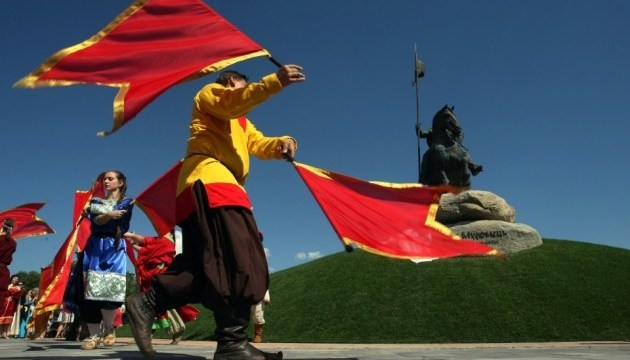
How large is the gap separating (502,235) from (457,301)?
5.15 meters

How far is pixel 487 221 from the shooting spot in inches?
648

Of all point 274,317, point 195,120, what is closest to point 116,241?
point 195,120

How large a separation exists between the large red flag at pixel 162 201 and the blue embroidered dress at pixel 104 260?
1128 millimetres

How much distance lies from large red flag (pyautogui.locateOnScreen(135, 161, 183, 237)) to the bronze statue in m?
14.3

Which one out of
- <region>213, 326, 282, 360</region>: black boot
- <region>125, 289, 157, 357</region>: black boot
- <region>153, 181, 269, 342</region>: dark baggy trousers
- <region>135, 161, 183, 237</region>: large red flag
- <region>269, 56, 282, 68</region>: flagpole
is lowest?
<region>213, 326, 282, 360</region>: black boot

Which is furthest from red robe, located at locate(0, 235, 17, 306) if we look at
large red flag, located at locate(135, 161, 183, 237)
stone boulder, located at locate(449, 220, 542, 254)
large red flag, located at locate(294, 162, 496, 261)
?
stone boulder, located at locate(449, 220, 542, 254)

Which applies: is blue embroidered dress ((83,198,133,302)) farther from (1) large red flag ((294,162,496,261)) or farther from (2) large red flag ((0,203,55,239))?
(2) large red flag ((0,203,55,239))

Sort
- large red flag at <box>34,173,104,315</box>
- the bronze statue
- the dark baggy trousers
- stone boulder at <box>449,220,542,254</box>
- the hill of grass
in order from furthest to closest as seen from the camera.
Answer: the bronze statue < stone boulder at <box>449,220,542,254</box> < the hill of grass < large red flag at <box>34,173,104,315</box> < the dark baggy trousers

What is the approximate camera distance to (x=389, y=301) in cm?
1180

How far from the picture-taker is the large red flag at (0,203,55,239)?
954 cm

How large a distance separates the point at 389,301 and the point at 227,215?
30.5 feet

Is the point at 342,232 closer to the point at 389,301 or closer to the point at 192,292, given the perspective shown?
the point at 192,292

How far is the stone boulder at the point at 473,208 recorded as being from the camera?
55.3 feet

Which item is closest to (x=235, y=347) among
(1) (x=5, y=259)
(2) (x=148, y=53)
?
(2) (x=148, y=53)
